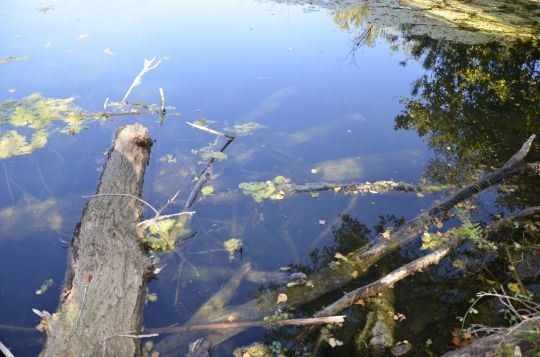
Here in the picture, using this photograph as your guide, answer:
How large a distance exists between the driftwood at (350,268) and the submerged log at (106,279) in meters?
0.47

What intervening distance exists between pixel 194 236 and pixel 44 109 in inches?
137

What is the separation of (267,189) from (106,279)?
212 centimetres

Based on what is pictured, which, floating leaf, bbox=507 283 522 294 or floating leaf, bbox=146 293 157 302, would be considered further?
floating leaf, bbox=146 293 157 302

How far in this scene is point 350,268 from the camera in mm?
3283

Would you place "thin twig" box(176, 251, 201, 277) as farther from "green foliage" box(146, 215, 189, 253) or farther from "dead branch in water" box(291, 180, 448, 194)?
"dead branch in water" box(291, 180, 448, 194)

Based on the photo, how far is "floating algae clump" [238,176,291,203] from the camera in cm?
427

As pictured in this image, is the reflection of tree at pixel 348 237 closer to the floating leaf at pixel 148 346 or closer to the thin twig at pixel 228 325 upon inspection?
the thin twig at pixel 228 325

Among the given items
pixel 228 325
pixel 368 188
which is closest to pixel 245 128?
pixel 368 188

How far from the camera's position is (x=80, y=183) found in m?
4.39

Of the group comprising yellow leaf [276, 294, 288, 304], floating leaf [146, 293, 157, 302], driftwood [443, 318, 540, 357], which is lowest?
floating leaf [146, 293, 157, 302]

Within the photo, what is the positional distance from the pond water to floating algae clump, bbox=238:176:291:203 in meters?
0.10

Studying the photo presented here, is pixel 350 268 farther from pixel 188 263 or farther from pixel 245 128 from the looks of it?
pixel 245 128

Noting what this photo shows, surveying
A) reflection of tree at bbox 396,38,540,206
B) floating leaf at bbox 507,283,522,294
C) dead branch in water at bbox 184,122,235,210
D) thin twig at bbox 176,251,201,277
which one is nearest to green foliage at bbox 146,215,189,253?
thin twig at bbox 176,251,201,277

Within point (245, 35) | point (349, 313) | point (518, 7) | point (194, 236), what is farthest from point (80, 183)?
point (518, 7)
